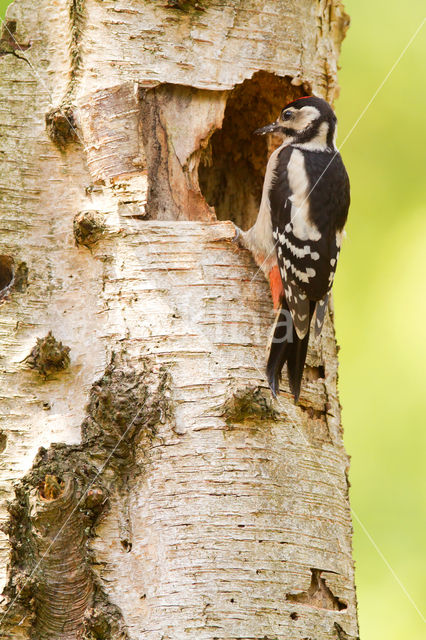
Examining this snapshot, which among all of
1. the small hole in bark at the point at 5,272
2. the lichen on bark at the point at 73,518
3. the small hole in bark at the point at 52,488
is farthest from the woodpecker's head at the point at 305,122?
the small hole in bark at the point at 52,488

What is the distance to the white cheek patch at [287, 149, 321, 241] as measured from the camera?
3408 mm

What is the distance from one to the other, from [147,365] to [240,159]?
1.67 m

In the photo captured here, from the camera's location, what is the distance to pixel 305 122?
361 cm

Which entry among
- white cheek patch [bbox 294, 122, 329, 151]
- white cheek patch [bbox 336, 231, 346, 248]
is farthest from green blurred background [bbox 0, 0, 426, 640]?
white cheek patch [bbox 336, 231, 346, 248]

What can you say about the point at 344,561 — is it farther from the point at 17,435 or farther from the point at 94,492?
the point at 17,435

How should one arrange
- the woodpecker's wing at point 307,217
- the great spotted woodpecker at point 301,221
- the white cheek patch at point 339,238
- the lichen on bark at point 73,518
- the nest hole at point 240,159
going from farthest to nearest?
the nest hole at point 240,159
the white cheek patch at point 339,238
the woodpecker's wing at point 307,217
the great spotted woodpecker at point 301,221
the lichen on bark at point 73,518

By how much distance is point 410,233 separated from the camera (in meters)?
4.96

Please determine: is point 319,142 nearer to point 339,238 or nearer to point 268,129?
point 268,129

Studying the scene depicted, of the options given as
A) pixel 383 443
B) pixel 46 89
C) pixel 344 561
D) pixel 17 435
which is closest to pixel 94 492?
pixel 17 435

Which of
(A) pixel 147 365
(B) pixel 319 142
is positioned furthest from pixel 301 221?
(A) pixel 147 365

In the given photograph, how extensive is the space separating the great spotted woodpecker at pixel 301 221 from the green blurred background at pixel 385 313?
1241mm

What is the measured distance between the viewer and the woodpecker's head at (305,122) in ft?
11.3

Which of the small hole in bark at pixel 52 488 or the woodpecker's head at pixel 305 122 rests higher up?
the woodpecker's head at pixel 305 122

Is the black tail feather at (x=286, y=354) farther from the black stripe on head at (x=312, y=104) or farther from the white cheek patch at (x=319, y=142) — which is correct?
the white cheek patch at (x=319, y=142)
